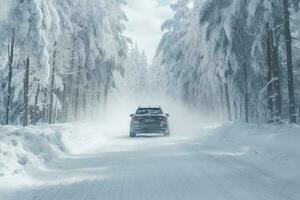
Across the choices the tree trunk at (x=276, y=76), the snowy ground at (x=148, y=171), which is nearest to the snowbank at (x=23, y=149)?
the snowy ground at (x=148, y=171)

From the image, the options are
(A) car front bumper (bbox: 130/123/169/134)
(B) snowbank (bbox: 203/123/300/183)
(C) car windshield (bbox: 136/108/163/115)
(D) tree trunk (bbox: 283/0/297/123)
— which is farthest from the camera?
(C) car windshield (bbox: 136/108/163/115)

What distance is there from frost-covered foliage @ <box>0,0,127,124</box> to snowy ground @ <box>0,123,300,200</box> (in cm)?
884

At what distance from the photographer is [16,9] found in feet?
76.1

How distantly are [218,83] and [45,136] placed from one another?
105 feet

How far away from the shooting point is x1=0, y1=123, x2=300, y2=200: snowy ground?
8.12 meters

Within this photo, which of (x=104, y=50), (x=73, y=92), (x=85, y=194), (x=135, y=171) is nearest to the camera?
(x=85, y=194)

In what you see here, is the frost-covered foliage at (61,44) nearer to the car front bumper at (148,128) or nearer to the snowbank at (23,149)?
the car front bumper at (148,128)

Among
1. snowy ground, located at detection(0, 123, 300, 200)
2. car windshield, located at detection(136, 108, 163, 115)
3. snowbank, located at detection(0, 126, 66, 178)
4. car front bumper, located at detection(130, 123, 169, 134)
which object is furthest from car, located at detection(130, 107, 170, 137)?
snowbank, located at detection(0, 126, 66, 178)

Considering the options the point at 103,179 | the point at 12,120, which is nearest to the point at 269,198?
the point at 103,179

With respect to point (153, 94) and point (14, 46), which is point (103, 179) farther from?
point (153, 94)

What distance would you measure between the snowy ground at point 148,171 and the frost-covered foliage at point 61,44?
8.84 metres

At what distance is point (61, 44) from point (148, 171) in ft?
80.9

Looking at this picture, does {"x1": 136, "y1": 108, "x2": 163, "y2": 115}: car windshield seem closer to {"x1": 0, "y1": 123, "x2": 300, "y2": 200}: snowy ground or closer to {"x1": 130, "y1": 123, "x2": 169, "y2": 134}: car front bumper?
{"x1": 130, "y1": 123, "x2": 169, "y2": 134}: car front bumper


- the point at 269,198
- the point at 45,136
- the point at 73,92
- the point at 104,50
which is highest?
the point at 104,50
